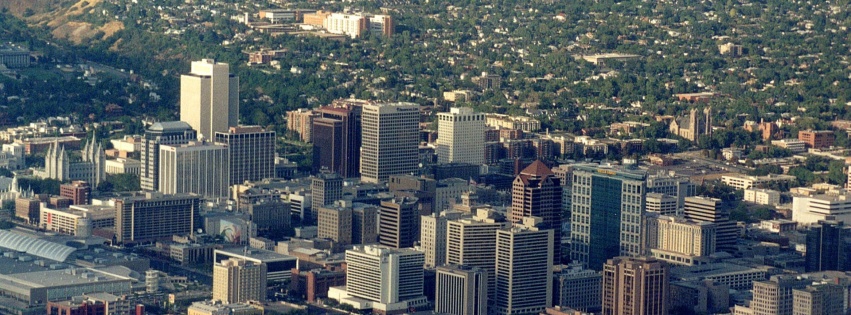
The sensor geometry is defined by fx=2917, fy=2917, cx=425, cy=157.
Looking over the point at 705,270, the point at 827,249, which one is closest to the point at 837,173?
the point at 827,249

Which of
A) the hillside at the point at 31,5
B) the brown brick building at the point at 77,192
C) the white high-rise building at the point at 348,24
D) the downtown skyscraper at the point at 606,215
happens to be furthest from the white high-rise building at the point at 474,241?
the hillside at the point at 31,5

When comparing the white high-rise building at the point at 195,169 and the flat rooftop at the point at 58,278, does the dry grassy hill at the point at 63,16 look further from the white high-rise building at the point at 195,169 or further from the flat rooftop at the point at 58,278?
the flat rooftop at the point at 58,278

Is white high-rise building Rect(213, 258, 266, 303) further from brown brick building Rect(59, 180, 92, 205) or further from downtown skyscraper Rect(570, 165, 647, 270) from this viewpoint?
brown brick building Rect(59, 180, 92, 205)

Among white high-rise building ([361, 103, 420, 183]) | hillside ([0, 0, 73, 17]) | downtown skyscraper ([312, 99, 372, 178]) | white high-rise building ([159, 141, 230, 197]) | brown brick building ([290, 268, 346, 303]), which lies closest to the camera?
brown brick building ([290, 268, 346, 303])

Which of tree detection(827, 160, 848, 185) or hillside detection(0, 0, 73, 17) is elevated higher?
hillside detection(0, 0, 73, 17)

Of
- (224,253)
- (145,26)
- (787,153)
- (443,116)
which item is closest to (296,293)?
(224,253)

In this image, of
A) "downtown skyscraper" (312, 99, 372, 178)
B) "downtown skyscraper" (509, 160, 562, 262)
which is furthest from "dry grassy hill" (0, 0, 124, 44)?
"downtown skyscraper" (509, 160, 562, 262)
